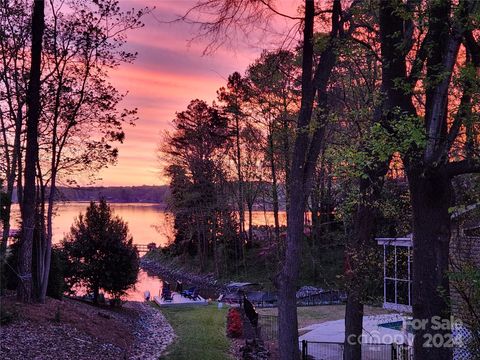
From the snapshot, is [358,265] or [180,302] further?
[180,302]

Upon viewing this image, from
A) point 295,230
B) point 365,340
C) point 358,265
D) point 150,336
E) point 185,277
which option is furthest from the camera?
point 185,277

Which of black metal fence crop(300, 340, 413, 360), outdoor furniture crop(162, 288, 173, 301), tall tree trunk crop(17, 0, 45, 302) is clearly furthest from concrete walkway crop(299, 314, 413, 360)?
outdoor furniture crop(162, 288, 173, 301)

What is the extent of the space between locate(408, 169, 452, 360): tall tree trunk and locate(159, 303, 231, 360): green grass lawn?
806 cm

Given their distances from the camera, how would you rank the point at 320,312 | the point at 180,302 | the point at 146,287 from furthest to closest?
the point at 146,287 < the point at 180,302 < the point at 320,312

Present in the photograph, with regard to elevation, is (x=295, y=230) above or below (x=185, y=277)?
above

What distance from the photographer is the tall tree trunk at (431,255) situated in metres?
5.84

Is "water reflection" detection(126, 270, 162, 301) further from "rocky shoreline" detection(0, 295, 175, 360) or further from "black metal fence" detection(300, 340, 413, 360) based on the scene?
"black metal fence" detection(300, 340, 413, 360)

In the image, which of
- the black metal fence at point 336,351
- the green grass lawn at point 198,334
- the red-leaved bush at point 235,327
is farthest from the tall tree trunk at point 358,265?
the red-leaved bush at point 235,327

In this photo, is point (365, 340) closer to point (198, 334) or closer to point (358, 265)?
point (358, 265)

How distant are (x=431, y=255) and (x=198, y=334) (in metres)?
11.9

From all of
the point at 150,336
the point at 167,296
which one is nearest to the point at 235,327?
the point at 150,336

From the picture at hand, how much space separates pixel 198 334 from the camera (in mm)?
16234

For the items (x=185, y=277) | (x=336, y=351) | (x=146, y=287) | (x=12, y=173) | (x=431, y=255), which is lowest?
(x=146, y=287)

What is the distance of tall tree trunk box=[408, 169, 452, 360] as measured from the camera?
19.1ft
